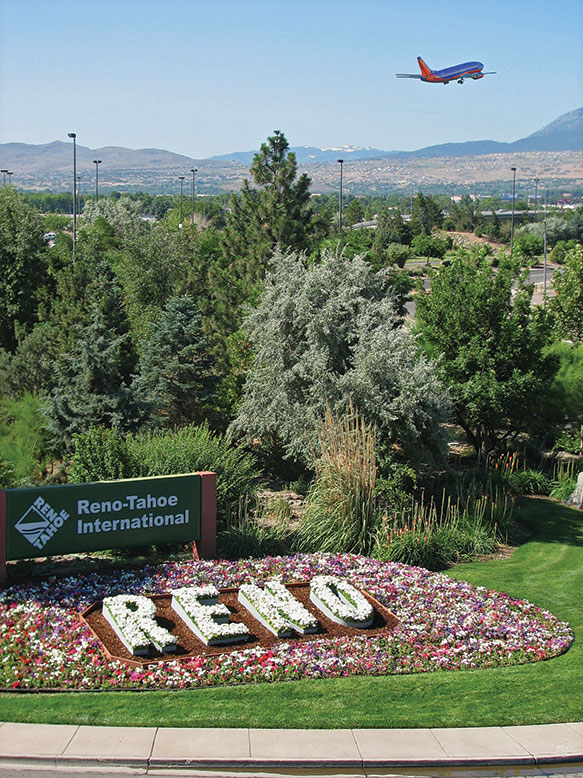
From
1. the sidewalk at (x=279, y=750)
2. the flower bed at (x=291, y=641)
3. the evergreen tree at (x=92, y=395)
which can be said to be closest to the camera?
the sidewalk at (x=279, y=750)

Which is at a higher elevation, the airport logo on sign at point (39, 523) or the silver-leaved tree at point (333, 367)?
the silver-leaved tree at point (333, 367)

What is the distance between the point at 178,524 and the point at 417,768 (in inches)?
242

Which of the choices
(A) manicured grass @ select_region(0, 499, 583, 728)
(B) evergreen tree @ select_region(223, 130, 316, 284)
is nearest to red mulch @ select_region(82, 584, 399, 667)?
(A) manicured grass @ select_region(0, 499, 583, 728)

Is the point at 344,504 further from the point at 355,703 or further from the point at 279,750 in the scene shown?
the point at 279,750

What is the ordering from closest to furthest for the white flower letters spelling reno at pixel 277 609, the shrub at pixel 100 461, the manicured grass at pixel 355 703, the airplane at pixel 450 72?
the manicured grass at pixel 355 703 → the white flower letters spelling reno at pixel 277 609 → the shrub at pixel 100 461 → the airplane at pixel 450 72

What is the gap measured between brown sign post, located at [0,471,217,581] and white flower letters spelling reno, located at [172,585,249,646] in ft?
4.79

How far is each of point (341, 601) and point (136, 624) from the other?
9.55 ft

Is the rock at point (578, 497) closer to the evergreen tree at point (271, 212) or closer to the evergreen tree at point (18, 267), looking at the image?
the evergreen tree at point (271, 212)

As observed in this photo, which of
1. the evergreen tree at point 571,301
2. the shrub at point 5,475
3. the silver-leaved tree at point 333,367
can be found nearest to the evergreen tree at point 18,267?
the silver-leaved tree at point 333,367

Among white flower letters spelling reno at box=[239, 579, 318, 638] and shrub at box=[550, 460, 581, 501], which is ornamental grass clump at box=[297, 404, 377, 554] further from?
shrub at box=[550, 460, 581, 501]

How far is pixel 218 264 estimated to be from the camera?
34.8 m

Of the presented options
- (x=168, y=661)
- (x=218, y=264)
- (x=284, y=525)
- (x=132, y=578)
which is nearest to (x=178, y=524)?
(x=132, y=578)

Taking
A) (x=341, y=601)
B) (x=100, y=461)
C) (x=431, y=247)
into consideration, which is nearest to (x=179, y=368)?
(x=100, y=461)

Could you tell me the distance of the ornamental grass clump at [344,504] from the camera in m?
14.9
